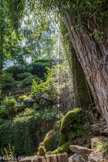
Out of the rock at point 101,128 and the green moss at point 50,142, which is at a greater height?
the rock at point 101,128

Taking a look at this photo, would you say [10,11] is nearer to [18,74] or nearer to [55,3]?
[55,3]

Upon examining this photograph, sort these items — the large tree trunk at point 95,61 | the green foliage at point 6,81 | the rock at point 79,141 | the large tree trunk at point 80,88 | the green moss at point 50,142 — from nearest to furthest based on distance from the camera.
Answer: the large tree trunk at point 95,61, the rock at point 79,141, the green moss at point 50,142, the large tree trunk at point 80,88, the green foliage at point 6,81

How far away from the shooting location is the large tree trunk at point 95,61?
1.58 metres

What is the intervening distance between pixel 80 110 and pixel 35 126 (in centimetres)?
232

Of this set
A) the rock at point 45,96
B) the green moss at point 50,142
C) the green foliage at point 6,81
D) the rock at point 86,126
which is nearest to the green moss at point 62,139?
the green moss at point 50,142

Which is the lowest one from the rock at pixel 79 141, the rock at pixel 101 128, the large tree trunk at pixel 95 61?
the rock at pixel 79 141

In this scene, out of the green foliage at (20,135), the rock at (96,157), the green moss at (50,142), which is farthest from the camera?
the green foliage at (20,135)

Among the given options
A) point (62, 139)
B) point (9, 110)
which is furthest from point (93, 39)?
point (9, 110)

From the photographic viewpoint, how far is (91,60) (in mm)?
1722

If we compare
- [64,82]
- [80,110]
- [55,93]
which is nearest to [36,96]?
[55,93]

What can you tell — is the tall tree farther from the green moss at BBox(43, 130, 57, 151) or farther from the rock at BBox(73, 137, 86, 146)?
the green moss at BBox(43, 130, 57, 151)

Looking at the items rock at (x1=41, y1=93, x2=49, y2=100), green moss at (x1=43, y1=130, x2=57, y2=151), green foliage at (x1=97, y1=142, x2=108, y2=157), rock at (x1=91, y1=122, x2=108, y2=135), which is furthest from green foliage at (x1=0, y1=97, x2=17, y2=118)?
green foliage at (x1=97, y1=142, x2=108, y2=157)

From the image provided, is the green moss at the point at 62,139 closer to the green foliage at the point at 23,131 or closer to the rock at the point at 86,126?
the rock at the point at 86,126

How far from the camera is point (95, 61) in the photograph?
1683 mm
